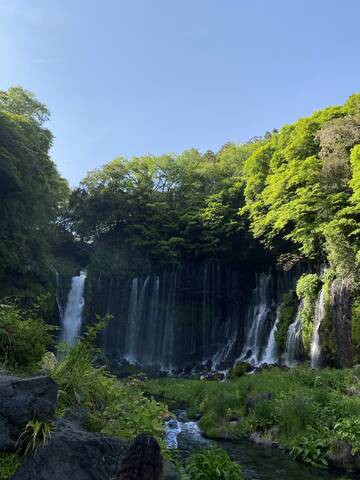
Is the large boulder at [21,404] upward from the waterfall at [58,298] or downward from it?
downward

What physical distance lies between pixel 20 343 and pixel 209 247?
108ft

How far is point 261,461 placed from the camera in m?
10.7

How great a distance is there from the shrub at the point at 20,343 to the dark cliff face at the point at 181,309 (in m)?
30.1

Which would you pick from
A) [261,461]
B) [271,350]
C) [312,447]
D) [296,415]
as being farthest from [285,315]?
[261,461]

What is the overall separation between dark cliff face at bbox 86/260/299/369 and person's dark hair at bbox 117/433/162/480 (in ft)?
107

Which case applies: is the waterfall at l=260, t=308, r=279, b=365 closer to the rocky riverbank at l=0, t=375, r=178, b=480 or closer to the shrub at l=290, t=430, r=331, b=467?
the shrub at l=290, t=430, r=331, b=467

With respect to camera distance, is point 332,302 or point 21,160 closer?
point 332,302

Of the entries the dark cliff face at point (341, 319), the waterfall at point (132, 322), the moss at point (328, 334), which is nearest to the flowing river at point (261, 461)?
the dark cliff face at point (341, 319)

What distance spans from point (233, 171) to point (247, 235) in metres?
11.9

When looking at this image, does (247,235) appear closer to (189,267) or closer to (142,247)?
(189,267)

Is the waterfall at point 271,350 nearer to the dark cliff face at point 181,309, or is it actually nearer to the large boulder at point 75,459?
the dark cliff face at point 181,309

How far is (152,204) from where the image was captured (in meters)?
42.0

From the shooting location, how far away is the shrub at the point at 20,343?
18.9 ft

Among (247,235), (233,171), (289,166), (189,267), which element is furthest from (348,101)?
(189,267)
